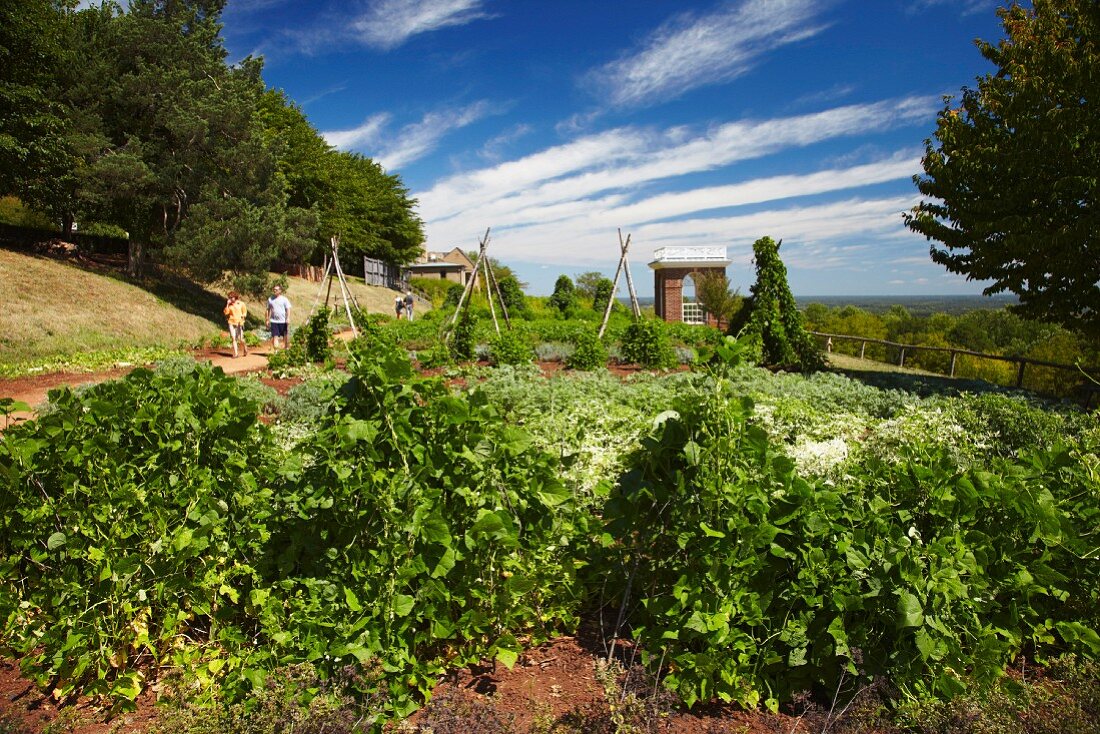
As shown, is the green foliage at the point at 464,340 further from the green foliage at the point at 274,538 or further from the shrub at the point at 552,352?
the green foliage at the point at 274,538

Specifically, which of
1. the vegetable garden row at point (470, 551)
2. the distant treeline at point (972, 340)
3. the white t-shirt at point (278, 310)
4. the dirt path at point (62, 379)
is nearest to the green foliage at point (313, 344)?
the dirt path at point (62, 379)

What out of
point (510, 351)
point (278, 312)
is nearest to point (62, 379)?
point (278, 312)

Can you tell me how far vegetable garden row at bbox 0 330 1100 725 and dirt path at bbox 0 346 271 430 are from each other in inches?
208

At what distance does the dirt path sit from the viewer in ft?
29.7

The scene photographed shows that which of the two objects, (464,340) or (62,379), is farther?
(464,340)

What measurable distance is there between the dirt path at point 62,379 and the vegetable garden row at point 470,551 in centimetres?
529

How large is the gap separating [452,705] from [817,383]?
8023mm

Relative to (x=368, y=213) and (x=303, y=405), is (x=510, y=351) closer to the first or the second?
(x=303, y=405)

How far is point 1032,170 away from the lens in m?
9.68

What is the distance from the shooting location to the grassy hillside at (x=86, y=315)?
43.1 ft

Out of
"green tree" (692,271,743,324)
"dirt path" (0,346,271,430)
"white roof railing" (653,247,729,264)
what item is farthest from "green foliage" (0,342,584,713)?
"white roof railing" (653,247,729,264)

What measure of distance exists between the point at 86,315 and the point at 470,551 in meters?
18.2

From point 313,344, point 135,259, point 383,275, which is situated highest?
point 383,275

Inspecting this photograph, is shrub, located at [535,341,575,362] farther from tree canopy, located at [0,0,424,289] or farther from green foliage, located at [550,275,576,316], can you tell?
green foliage, located at [550,275,576,316]
